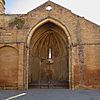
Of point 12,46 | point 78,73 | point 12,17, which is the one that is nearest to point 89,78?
point 78,73

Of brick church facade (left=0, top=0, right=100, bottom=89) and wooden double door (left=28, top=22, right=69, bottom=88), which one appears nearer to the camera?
brick church facade (left=0, top=0, right=100, bottom=89)

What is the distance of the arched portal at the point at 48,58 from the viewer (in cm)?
2294

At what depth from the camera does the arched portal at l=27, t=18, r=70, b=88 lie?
2294cm

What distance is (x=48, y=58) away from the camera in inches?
973

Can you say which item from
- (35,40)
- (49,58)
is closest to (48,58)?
(49,58)

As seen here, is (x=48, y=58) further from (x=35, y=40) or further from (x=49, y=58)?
(x=35, y=40)

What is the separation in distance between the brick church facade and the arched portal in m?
0.09

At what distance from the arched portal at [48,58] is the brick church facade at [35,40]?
91mm

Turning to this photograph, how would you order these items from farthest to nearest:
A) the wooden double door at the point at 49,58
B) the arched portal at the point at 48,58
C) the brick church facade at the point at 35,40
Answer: the wooden double door at the point at 49,58, the arched portal at the point at 48,58, the brick church facade at the point at 35,40

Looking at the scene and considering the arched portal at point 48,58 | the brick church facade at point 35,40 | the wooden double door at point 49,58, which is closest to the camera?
the brick church facade at point 35,40

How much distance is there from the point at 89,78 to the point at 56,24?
536 centimetres

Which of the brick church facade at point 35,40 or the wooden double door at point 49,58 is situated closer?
the brick church facade at point 35,40

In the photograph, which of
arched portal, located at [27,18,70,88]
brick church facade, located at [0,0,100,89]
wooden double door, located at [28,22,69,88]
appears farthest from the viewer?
wooden double door, located at [28,22,69,88]

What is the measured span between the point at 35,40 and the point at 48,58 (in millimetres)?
2398
